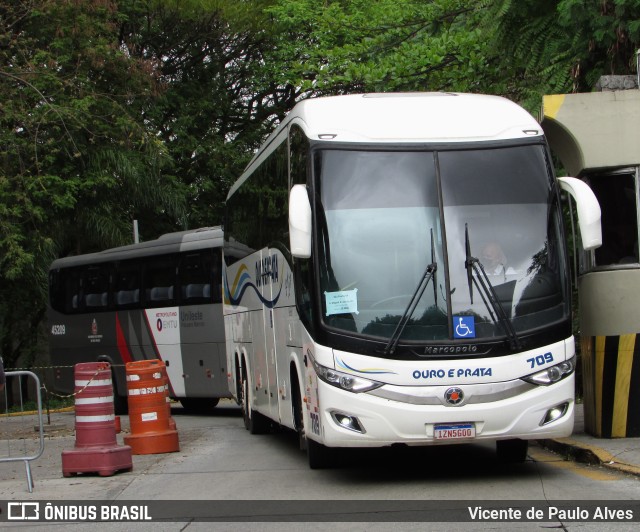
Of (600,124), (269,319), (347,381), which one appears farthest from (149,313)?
(347,381)

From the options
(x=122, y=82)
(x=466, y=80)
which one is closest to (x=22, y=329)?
(x=122, y=82)

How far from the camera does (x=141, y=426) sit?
1441 cm

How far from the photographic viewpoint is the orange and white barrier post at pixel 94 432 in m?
12.2

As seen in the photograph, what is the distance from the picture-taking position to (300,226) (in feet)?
33.4

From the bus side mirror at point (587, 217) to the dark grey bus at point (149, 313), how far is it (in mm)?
12080

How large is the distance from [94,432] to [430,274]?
4513mm

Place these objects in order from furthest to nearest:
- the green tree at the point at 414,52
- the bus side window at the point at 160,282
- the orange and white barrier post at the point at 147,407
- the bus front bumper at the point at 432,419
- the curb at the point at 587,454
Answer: the bus side window at the point at 160,282 → the green tree at the point at 414,52 → the orange and white barrier post at the point at 147,407 → the curb at the point at 587,454 → the bus front bumper at the point at 432,419

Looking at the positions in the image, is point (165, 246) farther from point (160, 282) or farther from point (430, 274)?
point (430, 274)

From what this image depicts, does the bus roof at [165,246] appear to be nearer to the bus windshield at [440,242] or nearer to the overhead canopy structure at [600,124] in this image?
the overhead canopy structure at [600,124]

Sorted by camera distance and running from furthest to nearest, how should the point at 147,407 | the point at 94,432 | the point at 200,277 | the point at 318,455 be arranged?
the point at 200,277 → the point at 147,407 → the point at 94,432 → the point at 318,455

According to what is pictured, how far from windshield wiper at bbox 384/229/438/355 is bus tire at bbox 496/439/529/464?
2.04 m

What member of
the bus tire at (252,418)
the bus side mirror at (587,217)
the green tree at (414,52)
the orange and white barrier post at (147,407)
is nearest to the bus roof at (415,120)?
the bus side mirror at (587,217)

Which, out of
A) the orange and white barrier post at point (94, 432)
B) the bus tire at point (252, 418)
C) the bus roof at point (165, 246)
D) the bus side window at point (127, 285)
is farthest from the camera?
the bus side window at point (127, 285)

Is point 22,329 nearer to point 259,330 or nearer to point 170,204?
point 170,204
